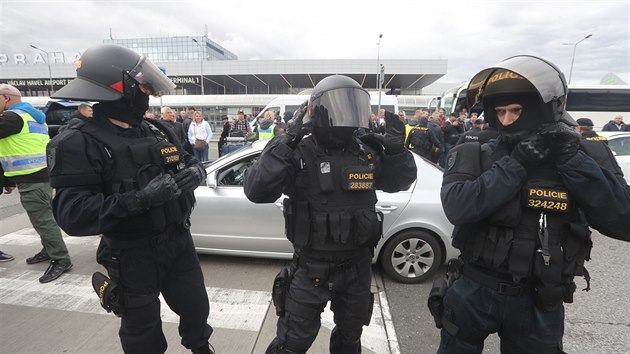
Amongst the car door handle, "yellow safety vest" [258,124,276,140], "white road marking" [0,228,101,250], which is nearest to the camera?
the car door handle

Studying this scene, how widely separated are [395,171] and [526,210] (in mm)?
797

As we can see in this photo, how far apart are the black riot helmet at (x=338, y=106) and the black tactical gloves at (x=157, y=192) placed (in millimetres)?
858

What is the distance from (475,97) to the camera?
1.87 meters

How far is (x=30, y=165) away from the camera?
11.8ft

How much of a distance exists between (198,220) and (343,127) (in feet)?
8.31

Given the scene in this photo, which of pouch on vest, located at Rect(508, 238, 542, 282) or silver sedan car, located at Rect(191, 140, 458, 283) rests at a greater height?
pouch on vest, located at Rect(508, 238, 542, 282)

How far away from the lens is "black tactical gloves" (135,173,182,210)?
169 centimetres

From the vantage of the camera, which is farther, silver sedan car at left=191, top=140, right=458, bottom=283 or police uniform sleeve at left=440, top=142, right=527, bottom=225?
silver sedan car at left=191, top=140, right=458, bottom=283

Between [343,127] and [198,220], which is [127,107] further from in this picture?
[198,220]

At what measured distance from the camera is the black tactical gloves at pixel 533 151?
140cm

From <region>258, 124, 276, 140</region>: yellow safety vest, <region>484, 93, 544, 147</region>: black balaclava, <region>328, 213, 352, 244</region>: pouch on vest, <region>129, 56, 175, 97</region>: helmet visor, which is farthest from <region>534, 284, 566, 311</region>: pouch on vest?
<region>258, 124, 276, 140</region>: yellow safety vest

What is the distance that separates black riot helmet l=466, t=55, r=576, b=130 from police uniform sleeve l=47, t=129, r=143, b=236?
1948 mm

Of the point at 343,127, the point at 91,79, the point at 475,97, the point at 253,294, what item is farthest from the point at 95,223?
the point at 475,97

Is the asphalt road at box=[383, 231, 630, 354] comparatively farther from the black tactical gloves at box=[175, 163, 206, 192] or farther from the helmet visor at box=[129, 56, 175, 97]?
the helmet visor at box=[129, 56, 175, 97]
